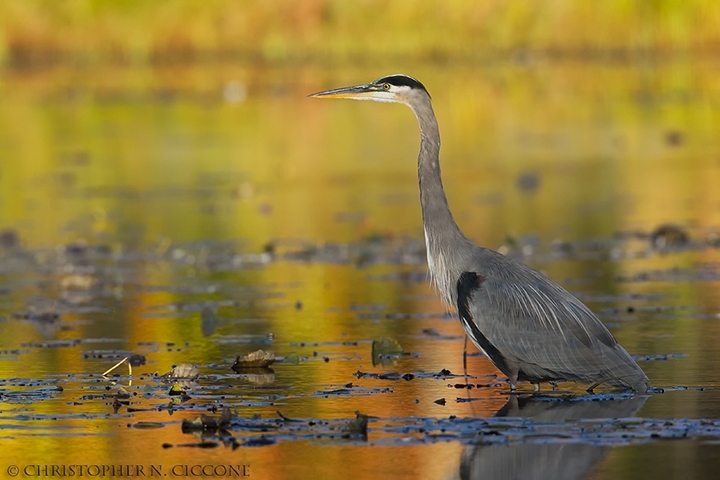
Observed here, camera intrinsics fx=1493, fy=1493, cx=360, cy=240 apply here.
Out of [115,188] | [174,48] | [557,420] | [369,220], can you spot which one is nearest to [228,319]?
[557,420]

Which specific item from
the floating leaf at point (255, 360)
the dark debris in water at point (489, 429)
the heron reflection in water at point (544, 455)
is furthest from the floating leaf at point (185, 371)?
the heron reflection in water at point (544, 455)

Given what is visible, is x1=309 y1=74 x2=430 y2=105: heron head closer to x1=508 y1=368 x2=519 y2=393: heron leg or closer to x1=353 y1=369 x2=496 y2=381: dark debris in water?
x1=353 y1=369 x2=496 y2=381: dark debris in water

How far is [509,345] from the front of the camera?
7.62 m

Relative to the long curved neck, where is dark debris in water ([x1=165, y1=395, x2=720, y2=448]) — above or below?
below

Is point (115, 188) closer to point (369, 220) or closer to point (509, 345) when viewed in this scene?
point (369, 220)

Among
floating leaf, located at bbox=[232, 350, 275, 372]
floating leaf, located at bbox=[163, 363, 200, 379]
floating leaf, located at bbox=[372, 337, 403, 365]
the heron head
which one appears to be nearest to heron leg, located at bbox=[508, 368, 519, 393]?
floating leaf, located at bbox=[372, 337, 403, 365]

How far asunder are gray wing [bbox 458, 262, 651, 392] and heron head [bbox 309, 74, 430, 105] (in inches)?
53.6

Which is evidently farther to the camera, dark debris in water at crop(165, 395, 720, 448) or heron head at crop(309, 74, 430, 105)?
heron head at crop(309, 74, 430, 105)

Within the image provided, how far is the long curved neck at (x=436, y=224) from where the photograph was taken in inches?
321

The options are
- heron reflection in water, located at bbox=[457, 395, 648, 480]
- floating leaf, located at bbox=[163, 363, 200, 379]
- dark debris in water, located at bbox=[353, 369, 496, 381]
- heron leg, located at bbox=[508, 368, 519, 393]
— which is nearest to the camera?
heron reflection in water, located at bbox=[457, 395, 648, 480]

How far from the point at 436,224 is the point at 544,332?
1.05 m

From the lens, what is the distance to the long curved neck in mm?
8156

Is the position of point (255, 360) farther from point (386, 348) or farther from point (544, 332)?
point (544, 332)

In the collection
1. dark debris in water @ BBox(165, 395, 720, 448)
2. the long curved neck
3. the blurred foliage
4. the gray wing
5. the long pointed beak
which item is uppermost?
the blurred foliage
